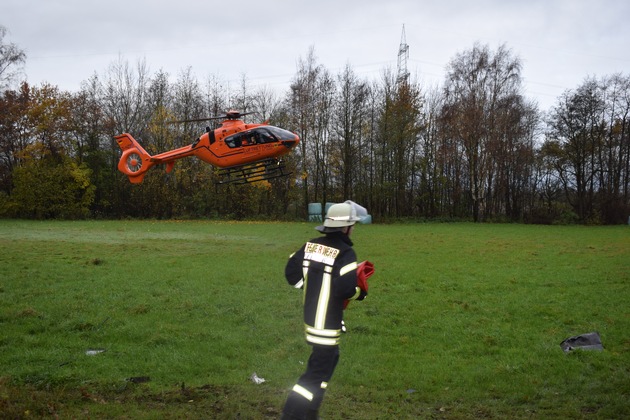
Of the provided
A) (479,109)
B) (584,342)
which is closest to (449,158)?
(479,109)

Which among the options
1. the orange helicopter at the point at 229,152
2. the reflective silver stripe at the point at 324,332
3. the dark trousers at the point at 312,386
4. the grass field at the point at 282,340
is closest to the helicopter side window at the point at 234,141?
the orange helicopter at the point at 229,152

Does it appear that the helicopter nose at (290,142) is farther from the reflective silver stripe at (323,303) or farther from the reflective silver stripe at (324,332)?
the reflective silver stripe at (324,332)

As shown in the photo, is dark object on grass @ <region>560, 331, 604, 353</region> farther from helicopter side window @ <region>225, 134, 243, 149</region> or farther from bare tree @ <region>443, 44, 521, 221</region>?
bare tree @ <region>443, 44, 521, 221</region>

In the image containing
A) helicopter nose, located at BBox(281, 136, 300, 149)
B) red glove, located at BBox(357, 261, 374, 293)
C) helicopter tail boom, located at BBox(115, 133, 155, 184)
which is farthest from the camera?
helicopter nose, located at BBox(281, 136, 300, 149)

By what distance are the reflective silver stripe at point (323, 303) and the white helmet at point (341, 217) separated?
541 millimetres

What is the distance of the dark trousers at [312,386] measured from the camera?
5.46 metres


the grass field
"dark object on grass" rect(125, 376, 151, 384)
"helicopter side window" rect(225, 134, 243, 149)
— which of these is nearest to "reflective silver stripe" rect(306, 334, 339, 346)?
the grass field

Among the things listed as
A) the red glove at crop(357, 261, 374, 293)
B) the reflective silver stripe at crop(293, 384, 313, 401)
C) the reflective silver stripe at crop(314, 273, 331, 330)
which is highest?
the red glove at crop(357, 261, 374, 293)

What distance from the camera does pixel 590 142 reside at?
2330 inches

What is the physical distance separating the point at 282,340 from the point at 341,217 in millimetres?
6175

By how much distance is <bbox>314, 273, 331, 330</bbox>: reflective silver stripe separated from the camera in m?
5.64

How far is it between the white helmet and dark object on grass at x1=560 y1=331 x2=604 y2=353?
6964 millimetres

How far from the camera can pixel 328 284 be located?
5.64 metres

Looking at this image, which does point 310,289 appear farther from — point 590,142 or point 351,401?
point 590,142
